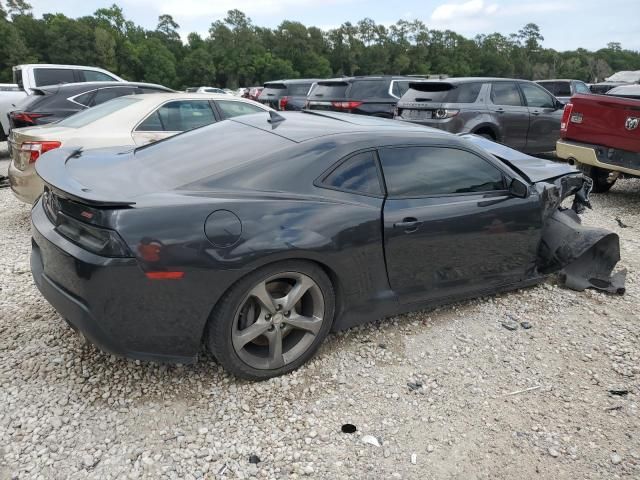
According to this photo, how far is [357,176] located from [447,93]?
19.5 feet

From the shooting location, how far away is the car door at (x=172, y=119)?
17.4ft

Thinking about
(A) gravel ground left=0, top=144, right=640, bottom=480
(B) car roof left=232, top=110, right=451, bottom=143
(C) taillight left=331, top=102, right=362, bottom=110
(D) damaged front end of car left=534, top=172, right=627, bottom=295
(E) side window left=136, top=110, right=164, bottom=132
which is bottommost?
(A) gravel ground left=0, top=144, right=640, bottom=480

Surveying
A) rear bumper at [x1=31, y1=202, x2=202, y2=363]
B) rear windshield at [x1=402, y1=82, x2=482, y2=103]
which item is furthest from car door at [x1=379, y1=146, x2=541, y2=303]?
rear windshield at [x1=402, y1=82, x2=482, y2=103]

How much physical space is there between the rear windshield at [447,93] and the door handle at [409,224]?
225 inches

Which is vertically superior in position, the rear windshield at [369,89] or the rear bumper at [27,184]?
the rear windshield at [369,89]

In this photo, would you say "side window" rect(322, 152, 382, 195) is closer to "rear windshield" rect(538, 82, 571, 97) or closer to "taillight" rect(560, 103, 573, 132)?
"taillight" rect(560, 103, 573, 132)

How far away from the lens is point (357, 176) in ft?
9.89

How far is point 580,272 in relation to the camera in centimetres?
424

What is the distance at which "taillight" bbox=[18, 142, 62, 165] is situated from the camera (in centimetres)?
468

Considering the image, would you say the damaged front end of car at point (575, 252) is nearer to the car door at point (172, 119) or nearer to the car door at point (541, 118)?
the car door at point (172, 119)

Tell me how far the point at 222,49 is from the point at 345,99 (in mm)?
73120

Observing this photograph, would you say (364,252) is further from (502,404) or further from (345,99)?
(345,99)

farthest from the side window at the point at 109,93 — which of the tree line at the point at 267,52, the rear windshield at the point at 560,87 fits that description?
the tree line at the point at 267,52

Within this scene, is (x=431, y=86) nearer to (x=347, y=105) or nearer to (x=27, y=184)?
(x=347, y=105)
